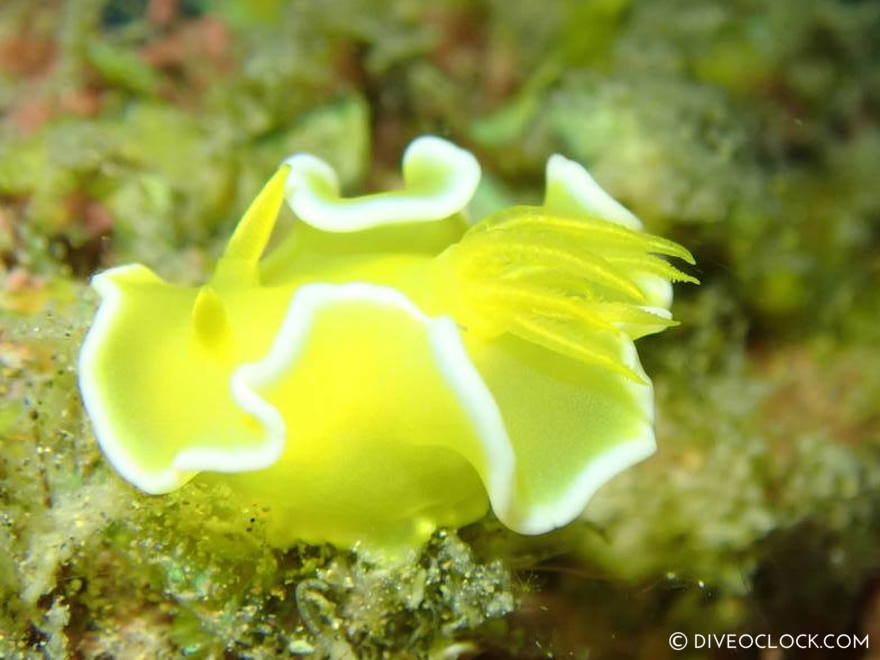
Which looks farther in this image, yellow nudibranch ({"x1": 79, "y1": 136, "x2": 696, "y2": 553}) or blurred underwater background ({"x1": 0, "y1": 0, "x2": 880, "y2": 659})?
blurred underwater background ({"x1": 0, "y1": 0, "x2": 880, "y2": 659})

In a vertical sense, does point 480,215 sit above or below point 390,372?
below

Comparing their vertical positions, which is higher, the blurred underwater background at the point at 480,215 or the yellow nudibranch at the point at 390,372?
the yellow nudibranch at the point at 390,372

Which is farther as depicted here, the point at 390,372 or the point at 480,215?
the point at 480,215

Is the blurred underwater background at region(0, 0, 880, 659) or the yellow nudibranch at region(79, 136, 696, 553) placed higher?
the yellow nudibranch at region(79, 136, 696, 553)

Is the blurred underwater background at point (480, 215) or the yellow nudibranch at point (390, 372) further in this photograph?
the blurred underwater background at point (480, 215)

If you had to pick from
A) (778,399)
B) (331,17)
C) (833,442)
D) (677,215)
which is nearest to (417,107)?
(331,17)
